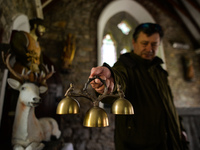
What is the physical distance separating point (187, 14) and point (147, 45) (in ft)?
12.0

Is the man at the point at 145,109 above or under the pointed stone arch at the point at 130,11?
under

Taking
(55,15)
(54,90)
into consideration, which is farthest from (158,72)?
(55,15)

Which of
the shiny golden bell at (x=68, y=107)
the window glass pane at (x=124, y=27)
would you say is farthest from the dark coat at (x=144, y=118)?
the window glass pane at (x=124, y=27)

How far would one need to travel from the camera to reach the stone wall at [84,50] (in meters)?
2.62

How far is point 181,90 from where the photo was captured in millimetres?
3688

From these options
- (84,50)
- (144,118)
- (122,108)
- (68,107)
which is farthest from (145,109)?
(84,50)

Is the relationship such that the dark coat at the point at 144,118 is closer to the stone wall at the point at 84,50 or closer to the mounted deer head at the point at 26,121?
the mounted deer head at the point at 26,121

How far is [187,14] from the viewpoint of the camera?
391 centimetres

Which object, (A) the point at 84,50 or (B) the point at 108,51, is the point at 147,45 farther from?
(B) the point at 108,51

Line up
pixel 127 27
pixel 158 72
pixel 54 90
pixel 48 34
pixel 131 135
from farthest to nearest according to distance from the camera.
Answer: pixel 127 27 → pixel 48 34 → pixel 54 90 → pixel 158 72 → pixel 131 135

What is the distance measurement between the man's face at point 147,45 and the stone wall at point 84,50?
5.57ft

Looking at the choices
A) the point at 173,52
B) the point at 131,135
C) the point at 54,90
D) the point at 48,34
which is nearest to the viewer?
the point at 131,135

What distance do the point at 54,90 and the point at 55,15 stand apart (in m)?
2.09

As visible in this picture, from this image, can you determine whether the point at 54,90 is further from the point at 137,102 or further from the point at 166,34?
the point at 166,34
